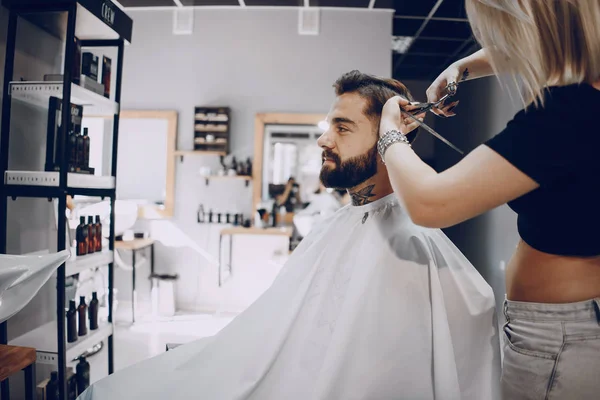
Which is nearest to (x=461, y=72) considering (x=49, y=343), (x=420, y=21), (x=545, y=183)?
(x=545, y=183)

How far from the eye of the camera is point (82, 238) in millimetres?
2207

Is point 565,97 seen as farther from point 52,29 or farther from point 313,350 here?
point 52,29

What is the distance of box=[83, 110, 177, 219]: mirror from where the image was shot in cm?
440

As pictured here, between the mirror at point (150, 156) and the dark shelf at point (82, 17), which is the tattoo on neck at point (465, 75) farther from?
the mirror at point (150, 156)

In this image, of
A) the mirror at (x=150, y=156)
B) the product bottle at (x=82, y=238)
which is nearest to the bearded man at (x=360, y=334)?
the product bottle at (x=82, y=238)

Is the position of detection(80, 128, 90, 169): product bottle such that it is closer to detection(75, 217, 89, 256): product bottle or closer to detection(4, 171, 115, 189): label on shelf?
detection(4, 171, 115, 189): label on shelf

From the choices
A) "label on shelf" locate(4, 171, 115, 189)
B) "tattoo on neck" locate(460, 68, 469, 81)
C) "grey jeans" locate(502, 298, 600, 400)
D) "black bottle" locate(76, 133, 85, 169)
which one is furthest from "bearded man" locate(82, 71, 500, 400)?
"black bottle" locate(76, 133, 85, 169)

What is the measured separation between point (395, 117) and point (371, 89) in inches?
16.4

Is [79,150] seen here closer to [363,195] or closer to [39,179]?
[39,179]

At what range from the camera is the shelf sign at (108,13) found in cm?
201

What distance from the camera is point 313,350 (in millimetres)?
1026

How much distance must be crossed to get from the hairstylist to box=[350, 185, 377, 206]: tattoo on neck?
0.50m

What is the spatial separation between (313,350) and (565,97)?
31.3 inches

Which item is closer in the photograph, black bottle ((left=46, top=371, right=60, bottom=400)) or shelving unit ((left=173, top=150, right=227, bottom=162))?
black bottle ((left=46, top=371, right=60, bottom=400))
